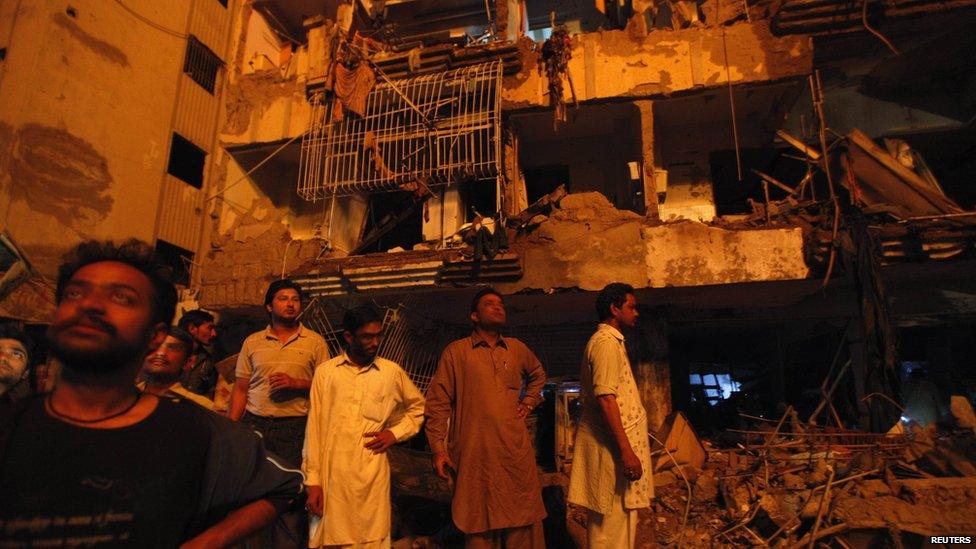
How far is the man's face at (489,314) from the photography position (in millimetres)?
3344

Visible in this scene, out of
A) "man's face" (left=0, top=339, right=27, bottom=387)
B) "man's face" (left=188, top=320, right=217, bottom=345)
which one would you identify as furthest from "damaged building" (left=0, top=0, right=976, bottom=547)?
"man's face" (left=0, top=339, right=27, bottom=387)

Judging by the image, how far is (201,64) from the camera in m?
10.4

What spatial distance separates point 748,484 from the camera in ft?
15.5

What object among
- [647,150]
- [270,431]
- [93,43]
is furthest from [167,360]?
[93,43]

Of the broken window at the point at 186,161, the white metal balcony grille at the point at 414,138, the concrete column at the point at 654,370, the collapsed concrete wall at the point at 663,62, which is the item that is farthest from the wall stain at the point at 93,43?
the concrete column at the point at 654,370

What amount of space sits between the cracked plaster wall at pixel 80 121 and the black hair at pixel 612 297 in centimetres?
875

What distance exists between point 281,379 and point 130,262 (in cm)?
200

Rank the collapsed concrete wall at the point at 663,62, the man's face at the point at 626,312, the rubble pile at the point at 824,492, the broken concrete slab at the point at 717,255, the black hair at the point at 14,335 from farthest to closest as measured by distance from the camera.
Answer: the collapsed concrete wall at the point at 663,62
the broken concrete slab at the point at 717,255
the rubble pile at the point at 824,492
the man's face at the point at 626,312
the black hair at the point at 14,335

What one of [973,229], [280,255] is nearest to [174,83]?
[280,255]

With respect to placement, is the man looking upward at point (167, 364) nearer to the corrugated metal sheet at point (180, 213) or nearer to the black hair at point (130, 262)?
the black hair at point (130, 262)

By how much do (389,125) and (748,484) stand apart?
673 centimetres

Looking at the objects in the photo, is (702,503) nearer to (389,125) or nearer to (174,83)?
(389,125)

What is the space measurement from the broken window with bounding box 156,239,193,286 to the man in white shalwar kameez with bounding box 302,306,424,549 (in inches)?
317

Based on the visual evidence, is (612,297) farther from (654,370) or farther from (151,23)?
(151,23)
